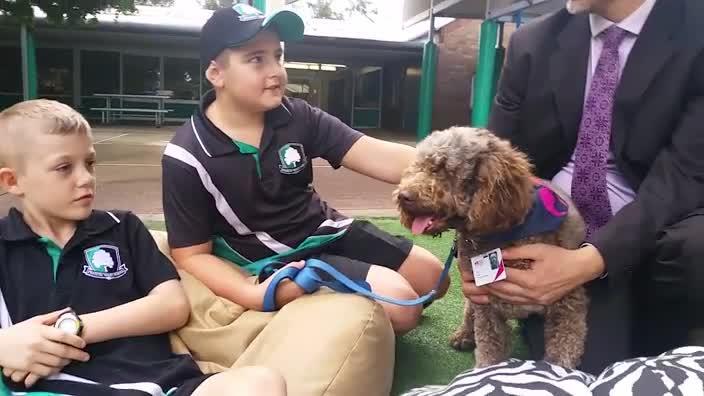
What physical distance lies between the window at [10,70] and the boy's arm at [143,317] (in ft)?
75.5

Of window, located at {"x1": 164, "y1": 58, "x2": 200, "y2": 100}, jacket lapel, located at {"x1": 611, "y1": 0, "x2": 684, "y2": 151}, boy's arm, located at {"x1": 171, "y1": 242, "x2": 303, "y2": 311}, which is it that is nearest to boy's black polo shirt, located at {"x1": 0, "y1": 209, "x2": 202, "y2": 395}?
boy's arm, located at {"x1": 171, "y1": 242, "x2": 303, "y2": 311}

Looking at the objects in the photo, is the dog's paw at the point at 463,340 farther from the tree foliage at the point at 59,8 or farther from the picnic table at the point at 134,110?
the picnic table at the point at 134,110

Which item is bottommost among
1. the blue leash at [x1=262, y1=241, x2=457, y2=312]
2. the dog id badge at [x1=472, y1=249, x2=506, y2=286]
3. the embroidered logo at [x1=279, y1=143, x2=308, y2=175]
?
the blue leash at [x1=262, y1=241, x2=457, y2=312]

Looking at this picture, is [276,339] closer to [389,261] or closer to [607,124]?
[389,261]

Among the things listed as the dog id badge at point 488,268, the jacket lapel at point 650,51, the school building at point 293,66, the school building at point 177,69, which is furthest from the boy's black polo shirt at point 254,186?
the school building at point 177,69

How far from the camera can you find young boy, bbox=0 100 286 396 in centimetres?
169

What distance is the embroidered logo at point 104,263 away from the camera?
1892mm

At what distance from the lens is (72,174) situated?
1.86 metres

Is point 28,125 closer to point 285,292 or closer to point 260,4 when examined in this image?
point 285,292

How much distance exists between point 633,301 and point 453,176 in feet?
3.06

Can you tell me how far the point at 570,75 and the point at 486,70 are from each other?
29.6ft

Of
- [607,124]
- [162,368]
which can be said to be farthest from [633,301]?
[162,368]

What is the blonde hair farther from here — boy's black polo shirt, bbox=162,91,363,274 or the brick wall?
the brick wall

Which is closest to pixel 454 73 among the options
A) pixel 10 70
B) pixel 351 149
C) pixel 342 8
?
pixel 342 8
